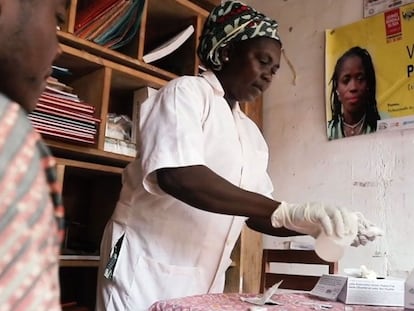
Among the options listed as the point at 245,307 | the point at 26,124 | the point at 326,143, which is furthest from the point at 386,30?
the point at 26,124

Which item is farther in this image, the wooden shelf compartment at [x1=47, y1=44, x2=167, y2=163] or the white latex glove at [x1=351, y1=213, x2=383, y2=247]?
the wooden shelf compartment at [x1=47, y1=44, x2=167, y2=163]

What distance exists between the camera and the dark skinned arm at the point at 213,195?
0.96 m

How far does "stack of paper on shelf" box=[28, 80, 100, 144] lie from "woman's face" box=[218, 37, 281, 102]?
50 centimetres

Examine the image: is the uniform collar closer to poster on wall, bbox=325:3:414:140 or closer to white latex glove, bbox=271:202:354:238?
white latex glove, bbox=271:202:354:238

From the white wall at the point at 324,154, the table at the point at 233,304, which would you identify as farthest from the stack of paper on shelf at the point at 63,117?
the white wall at the point at 324,154

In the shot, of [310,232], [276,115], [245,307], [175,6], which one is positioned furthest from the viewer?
[276,115]

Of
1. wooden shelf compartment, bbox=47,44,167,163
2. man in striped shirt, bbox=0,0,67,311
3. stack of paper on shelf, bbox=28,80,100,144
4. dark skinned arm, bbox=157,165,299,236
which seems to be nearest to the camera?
man in striped shirt, bbox=0,0,67,311

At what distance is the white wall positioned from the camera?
1.82 metres

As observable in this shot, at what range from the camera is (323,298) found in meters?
1.03

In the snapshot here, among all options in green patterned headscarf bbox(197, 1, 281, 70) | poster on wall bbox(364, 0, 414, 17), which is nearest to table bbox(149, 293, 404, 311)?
green patterned headscarf bbox(197, 1, 281, 70)

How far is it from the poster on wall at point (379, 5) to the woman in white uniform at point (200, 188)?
89cm

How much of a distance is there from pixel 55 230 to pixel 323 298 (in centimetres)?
86

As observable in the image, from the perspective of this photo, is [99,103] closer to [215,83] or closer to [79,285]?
[215,83]

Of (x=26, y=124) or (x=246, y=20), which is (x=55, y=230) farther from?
(x=246, y=20)
